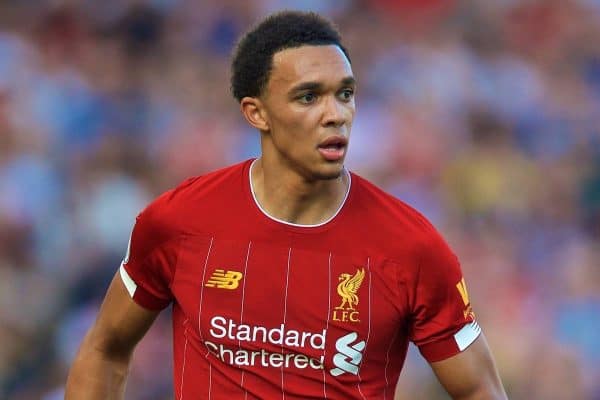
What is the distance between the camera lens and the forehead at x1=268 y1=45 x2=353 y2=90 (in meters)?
4.31

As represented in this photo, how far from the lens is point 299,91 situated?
4.33 m

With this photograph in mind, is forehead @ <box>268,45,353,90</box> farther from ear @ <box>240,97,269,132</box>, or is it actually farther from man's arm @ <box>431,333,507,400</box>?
man's arm @ <box>431,333,507,400</box>

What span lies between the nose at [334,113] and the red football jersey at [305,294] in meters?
0.35

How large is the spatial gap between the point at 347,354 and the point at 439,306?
349 mm

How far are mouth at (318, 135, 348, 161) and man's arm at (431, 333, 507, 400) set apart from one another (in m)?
0.79

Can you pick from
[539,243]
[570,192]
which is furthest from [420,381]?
[570,192]

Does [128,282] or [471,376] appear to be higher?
[128,282]

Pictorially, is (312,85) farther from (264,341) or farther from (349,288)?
(264,341)

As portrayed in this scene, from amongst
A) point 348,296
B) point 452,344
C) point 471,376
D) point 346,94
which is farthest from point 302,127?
point 471,376

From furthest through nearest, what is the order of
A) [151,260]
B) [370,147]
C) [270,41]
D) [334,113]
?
[370,147]
[151,260]
[270,41]
[334,113]

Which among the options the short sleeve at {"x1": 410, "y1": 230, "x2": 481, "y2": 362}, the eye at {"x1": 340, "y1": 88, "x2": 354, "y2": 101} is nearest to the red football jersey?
the short sleeve at {"x1": 410, "y1": 230, "x2": 481, "y2": 362}

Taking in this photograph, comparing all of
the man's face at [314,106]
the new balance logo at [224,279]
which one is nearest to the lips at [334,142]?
the man's face at [314,106]

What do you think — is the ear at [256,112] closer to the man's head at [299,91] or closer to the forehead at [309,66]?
the man's head at [299,91]

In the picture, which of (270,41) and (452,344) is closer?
(452,344)
